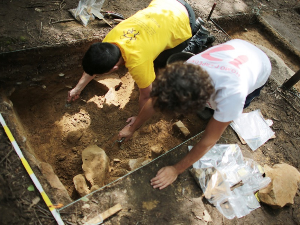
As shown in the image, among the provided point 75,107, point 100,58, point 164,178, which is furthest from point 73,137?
point 164,178

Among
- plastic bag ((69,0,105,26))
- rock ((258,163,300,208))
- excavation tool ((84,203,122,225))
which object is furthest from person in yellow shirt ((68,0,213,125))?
rock ((258,163,300,208))

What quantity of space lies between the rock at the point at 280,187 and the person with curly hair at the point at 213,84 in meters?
0.89

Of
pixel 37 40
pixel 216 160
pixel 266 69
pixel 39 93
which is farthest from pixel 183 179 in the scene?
Result: pixel 37 40

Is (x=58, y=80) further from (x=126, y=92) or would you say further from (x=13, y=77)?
(x=126, y=92)

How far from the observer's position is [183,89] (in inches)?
49.9

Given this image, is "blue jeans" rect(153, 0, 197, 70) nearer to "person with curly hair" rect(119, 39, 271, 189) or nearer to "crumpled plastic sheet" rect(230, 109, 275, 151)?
"person with curly hair" rect(119, 39, 271, 189)

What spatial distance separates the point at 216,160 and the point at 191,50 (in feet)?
5.30

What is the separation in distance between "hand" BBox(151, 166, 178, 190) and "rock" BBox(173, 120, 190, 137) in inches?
24.0

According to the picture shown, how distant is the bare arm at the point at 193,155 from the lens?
1.52 meters

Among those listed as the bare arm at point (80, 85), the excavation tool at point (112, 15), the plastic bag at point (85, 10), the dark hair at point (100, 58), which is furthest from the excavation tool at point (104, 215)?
the excavation tool at point (112, 15)

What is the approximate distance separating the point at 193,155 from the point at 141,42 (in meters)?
1.14

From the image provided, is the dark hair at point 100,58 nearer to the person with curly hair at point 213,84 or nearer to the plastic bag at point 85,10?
the person with curly hair at point 213,84

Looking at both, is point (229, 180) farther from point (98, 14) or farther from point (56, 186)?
point (98, 14)

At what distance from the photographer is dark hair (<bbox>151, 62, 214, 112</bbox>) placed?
1270mm
